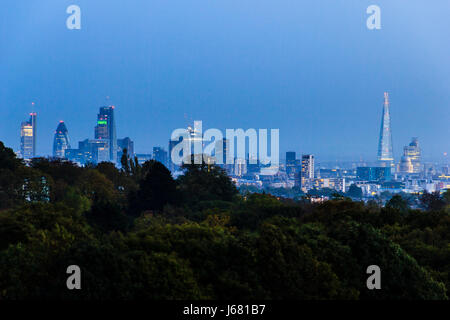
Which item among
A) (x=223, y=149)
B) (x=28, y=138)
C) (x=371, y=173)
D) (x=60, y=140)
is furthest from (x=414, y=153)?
(x=28, y=138)

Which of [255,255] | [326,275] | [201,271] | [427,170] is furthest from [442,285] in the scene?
[427,170]

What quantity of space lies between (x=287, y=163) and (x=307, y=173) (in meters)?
9.04

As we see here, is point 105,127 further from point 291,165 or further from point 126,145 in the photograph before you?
point 291,165

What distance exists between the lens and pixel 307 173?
13862 centimetres

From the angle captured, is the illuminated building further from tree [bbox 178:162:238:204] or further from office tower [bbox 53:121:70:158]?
tree [bbox 178:162:238:204]

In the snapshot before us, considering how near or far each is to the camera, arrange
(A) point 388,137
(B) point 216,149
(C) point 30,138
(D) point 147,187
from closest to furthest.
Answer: (D) point 147,187 < (B) point 216,149 < (C) point 30,138 < (A) point 388,137

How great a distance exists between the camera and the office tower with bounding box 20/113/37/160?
101344mm

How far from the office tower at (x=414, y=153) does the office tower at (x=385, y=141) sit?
5.16 m

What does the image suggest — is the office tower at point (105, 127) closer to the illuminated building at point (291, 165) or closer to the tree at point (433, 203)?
the illuminated building at point (291, 165)

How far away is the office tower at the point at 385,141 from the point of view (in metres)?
171

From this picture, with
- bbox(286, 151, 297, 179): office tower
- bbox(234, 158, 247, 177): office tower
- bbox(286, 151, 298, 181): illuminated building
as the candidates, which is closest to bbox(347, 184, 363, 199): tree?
bbox(286, 151, 298, 181): illuminated building

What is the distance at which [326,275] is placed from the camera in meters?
13.6
